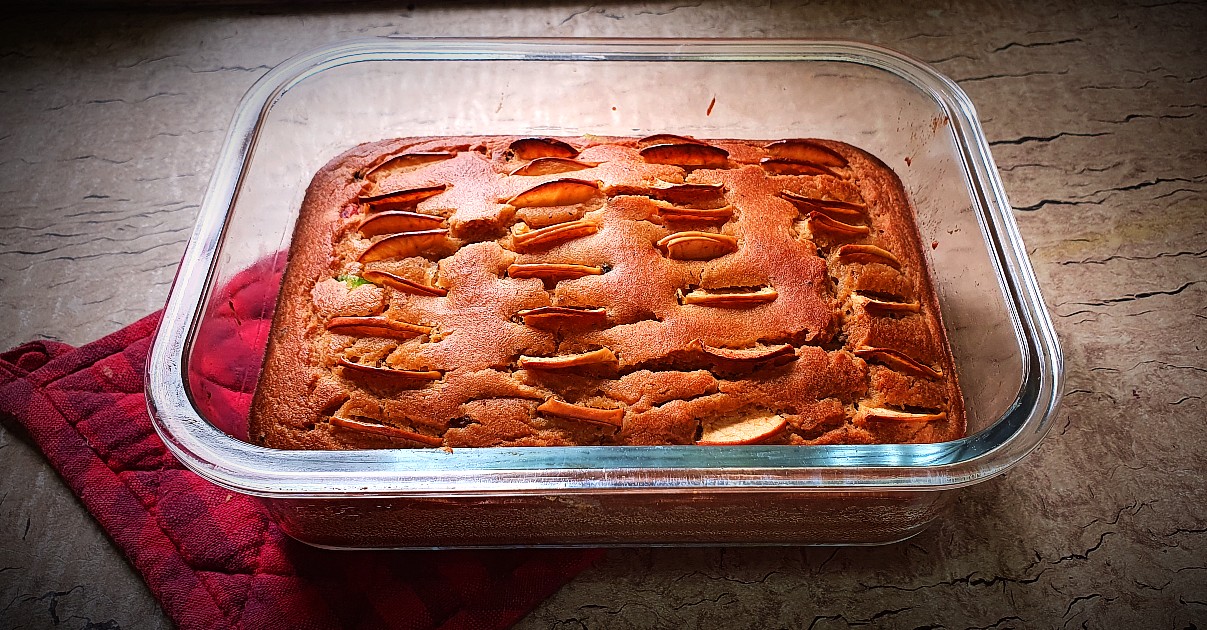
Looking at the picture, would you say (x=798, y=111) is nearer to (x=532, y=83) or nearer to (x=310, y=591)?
(x=532, y=83)

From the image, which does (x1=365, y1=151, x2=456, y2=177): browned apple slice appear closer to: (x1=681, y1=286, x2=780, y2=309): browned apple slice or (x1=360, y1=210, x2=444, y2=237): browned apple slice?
(x1=360, y1=210, x2=444, y2=237): browned apple slice

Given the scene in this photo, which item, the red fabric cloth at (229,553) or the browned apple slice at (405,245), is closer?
the red fabric cloth at (229,553)

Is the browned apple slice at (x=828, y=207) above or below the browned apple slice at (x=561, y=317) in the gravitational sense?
above

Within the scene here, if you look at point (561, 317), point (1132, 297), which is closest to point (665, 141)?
point (561, 317)

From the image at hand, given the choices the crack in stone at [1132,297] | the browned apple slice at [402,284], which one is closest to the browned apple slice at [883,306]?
the crack in stone at [1132,297]

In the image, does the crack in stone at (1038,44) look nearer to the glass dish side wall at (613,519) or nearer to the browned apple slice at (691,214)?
the browned apple slice at (691,214)
